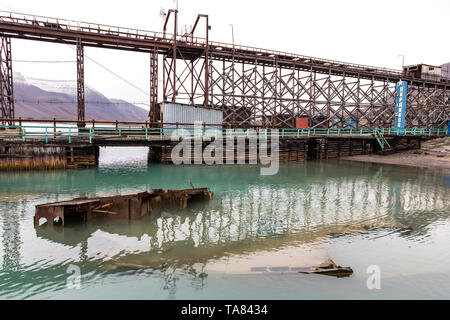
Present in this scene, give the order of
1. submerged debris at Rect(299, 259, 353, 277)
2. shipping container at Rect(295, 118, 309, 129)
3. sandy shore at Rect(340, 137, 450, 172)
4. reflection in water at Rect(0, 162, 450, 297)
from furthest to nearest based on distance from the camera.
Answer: shipping container at Rect(295, 118, 309, 129) < sandy shore at Rect(340, 137, 450, 172) < reflection in water at Rect(0, 162, 450, 297) < submerged debris at Rect(299, 259, 353, 277)

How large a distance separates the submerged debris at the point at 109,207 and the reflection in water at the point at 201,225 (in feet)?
1.33

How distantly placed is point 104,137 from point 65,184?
6.44 meters

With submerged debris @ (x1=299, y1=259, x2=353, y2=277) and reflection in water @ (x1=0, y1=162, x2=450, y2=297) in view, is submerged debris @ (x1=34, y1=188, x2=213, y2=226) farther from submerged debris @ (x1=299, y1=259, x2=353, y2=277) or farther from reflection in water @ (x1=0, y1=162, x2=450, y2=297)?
submerged debris @ (x1=299, y1=259, x2=353, y2=277)

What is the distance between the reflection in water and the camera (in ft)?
22.5

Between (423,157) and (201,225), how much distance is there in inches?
1213

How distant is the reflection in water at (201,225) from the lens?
6.84 meters

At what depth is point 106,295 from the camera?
5656mm

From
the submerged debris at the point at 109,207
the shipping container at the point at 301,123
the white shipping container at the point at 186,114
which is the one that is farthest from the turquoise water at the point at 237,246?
the shipping container at the point at 301,123

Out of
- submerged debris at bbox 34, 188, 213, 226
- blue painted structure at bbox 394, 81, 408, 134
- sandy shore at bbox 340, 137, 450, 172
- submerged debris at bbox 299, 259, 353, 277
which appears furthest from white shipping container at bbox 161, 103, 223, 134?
blue painted structure at bbox 394, 81, 408, 134

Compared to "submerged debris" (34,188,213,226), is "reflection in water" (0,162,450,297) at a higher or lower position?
lower

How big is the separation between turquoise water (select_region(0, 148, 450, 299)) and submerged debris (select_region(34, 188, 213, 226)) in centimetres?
39
